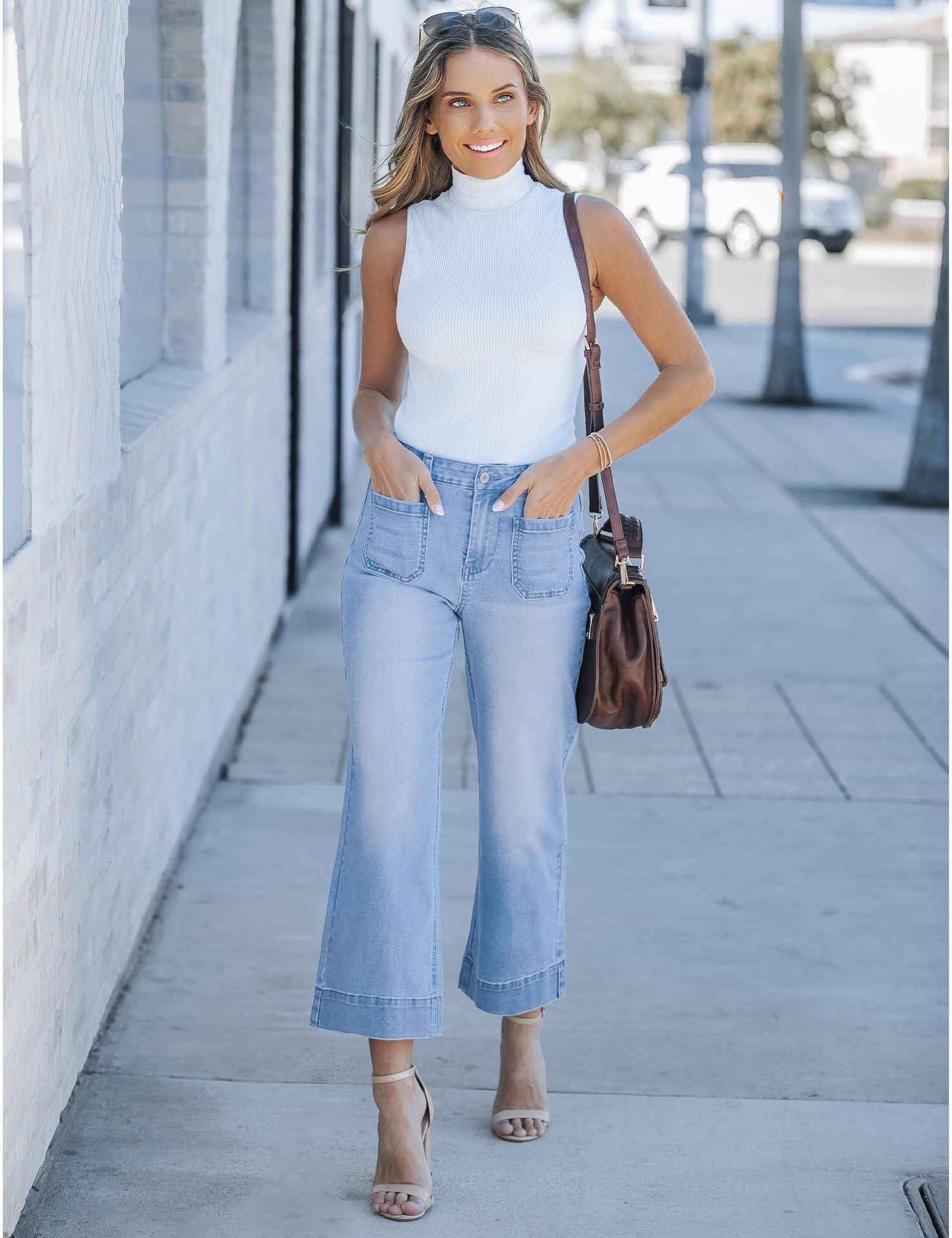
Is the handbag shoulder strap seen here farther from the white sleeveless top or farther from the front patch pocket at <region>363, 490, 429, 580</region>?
the front patch pocket at <region>363, 490, 429, 580</region>

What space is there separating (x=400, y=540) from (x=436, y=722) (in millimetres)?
305

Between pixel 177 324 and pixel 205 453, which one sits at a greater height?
pixel 177 324

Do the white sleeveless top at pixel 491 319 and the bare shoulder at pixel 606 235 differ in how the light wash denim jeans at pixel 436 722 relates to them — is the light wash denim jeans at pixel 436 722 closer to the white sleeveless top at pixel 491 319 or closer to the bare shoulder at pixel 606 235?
the white sleeveless top at pixel 491 319

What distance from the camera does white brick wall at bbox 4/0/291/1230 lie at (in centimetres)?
271

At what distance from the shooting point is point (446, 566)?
9.27 feet

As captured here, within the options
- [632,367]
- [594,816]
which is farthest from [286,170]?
[632,367]

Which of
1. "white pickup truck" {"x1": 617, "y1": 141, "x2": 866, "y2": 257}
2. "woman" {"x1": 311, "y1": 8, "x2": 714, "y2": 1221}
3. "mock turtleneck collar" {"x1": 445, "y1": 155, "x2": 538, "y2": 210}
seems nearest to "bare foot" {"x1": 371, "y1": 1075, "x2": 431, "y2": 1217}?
"woman" {"x1": 311, "y1": 8, "x2": 714, "y2": 1221}

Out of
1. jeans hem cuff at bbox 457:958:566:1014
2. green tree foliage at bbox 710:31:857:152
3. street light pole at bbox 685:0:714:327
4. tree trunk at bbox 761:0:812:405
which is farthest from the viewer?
green tree foliage at bbox 710:31:857:152

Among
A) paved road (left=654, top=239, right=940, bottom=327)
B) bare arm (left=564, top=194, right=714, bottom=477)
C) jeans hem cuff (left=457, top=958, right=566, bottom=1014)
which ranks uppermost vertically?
bare arm (left=564, top=194, right=714, bottom=477)

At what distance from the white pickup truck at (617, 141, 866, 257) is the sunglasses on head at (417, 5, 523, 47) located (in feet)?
109

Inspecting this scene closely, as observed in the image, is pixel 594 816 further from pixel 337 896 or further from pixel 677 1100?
pixel 337 896

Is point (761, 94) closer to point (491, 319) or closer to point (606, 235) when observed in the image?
A: point (606, 235)

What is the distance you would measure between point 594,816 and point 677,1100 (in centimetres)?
164

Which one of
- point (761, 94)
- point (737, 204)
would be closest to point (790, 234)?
point (737, 204)
